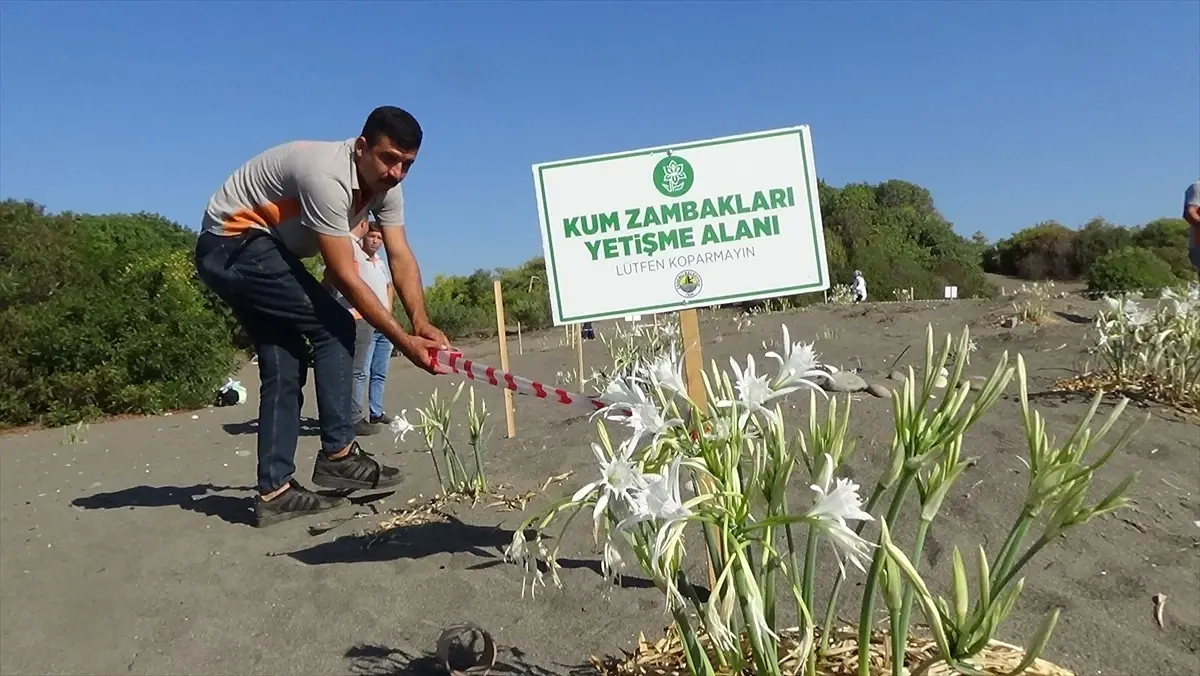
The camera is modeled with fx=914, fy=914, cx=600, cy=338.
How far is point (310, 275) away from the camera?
11.4ft

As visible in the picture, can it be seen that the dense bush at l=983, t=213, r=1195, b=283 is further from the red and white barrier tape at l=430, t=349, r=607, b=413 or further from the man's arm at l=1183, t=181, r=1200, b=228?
the red and white barrier tape at l=430, t=349, r=607, b=413

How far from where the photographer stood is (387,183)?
10.8ft

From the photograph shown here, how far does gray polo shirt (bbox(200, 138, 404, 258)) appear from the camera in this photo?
3170mm

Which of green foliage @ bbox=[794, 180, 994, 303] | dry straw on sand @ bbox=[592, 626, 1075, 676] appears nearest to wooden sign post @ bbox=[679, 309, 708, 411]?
dry straw on sand @ bbox=[592, 626, 1075, 676]

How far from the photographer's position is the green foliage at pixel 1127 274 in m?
15.8

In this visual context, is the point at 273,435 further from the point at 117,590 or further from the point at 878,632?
the point at 878,632

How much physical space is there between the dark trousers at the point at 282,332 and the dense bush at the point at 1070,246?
77.8ft

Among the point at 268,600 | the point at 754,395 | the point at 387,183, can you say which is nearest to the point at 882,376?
the point at 387,183

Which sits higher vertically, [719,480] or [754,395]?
[754,395]

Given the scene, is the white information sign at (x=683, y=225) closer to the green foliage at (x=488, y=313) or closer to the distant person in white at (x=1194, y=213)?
the distant person in white at (x=1194, y=213)

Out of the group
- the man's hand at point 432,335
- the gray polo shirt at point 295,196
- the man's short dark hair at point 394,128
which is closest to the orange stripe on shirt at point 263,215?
the gray polo shirt at point 295,196

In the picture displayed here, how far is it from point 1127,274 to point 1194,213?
468 inches

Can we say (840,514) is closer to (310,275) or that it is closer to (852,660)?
(852,660)

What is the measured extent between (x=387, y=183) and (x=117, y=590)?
161 centimetres
